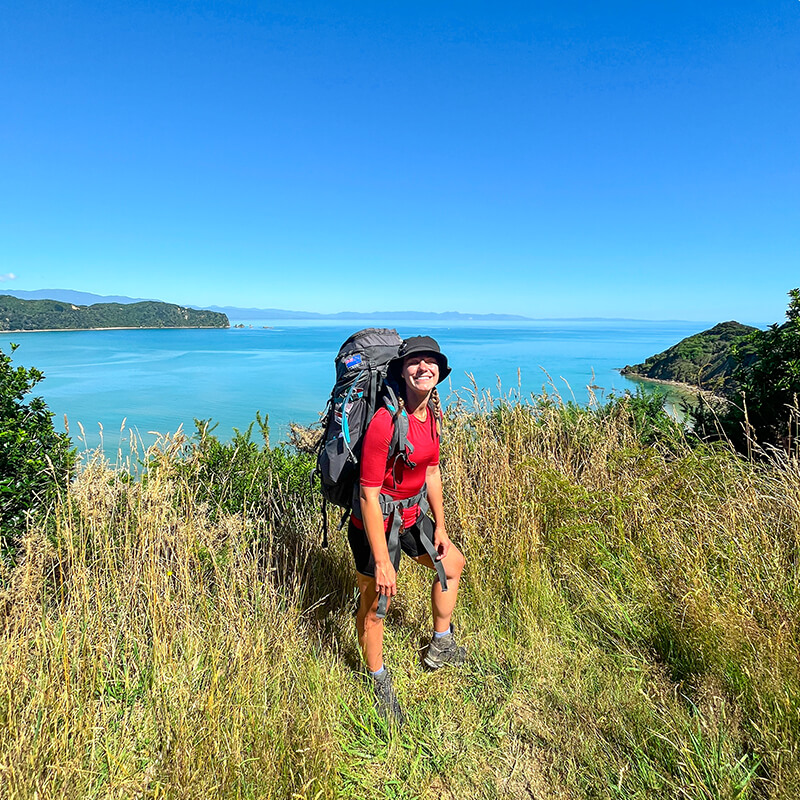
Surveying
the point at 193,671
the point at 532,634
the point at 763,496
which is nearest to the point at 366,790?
the point at 193,671

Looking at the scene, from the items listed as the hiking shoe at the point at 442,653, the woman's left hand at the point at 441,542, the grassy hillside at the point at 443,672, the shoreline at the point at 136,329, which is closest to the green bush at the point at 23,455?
the grassy hillside at the point at 443,672

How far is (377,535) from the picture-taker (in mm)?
2086

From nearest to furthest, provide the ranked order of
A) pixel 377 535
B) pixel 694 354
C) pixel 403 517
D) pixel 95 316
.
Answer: pixel 377 535
pixel 403 517
pixel 694 354
pixel 95 316

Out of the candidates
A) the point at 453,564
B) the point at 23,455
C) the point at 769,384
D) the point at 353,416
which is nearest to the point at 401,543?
the point at 453,564

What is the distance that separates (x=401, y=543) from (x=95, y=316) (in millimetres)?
108092

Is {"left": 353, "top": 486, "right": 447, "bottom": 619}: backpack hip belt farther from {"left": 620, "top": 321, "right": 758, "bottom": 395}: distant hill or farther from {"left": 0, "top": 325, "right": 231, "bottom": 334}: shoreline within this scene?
{"left": 0, "top": 325, "right": 231, "bottom": 334}: shoreline

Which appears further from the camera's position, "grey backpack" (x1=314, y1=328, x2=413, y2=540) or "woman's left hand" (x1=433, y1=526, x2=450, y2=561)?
"woman's left hand" (x1=433, y1=526, x2=450, y2=561)

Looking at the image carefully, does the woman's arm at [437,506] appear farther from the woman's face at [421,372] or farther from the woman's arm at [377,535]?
the woman's face at [421,372]

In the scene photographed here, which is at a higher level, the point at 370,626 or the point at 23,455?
the point at 23,455

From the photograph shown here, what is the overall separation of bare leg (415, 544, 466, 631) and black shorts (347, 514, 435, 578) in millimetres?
120

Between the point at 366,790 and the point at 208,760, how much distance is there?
0.69m

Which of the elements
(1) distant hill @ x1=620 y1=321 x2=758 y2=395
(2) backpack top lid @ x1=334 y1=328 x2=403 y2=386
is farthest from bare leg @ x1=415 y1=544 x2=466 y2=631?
(1) distant hill @ x1=620 y1=321 x2=758 y2=395

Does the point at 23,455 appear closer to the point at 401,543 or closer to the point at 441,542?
the point at 401,543

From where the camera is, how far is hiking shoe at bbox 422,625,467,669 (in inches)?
98.7
